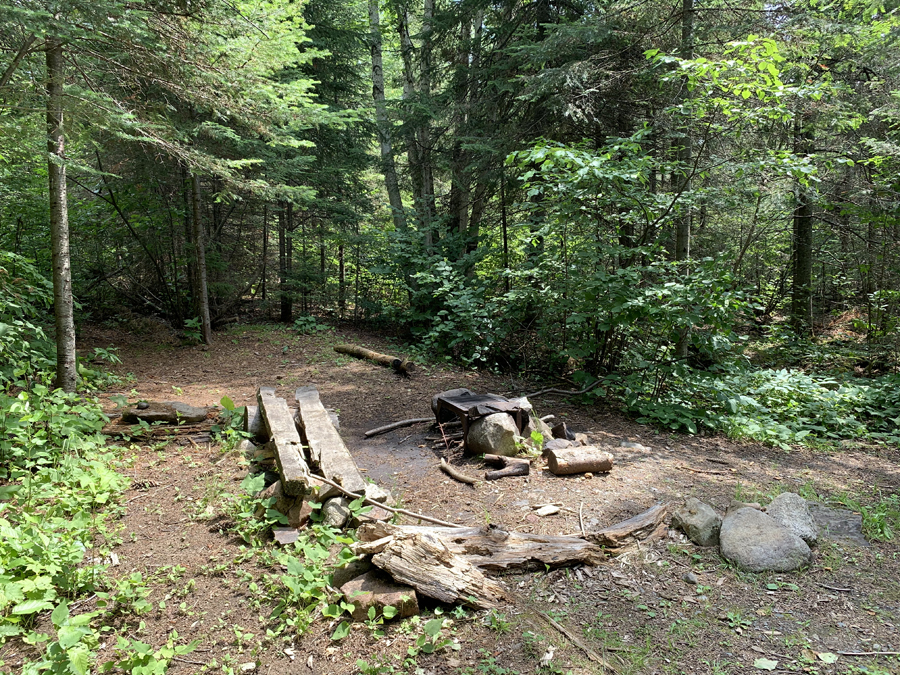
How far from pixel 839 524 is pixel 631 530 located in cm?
168

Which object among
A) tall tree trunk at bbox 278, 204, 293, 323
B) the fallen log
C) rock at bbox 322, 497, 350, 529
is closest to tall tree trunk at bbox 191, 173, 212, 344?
tall tree trunk at bbox 278, 204, 293, 323

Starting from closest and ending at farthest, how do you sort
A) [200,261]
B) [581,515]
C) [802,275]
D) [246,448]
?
[581,515] < [246,448] < [200,261] < [802,275]

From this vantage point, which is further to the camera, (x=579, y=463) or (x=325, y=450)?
(x=579, y=463)

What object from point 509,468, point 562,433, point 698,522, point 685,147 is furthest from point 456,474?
point 685,147

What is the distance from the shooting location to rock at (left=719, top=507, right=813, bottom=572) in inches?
121

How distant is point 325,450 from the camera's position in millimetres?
4094

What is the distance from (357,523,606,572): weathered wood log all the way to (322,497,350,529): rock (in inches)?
16.4

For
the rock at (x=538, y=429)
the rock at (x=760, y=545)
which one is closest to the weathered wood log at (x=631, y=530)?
the rock at (x=760, y=545)

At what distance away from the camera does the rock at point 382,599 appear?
2.62 m

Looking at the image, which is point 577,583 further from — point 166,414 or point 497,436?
point 166,414

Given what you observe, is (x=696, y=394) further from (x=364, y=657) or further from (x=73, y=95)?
(x=73, y=95)

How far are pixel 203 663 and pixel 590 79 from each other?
9.09 metres

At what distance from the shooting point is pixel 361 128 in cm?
1309

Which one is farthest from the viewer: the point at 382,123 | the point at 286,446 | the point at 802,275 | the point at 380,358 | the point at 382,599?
the point at 382,123
